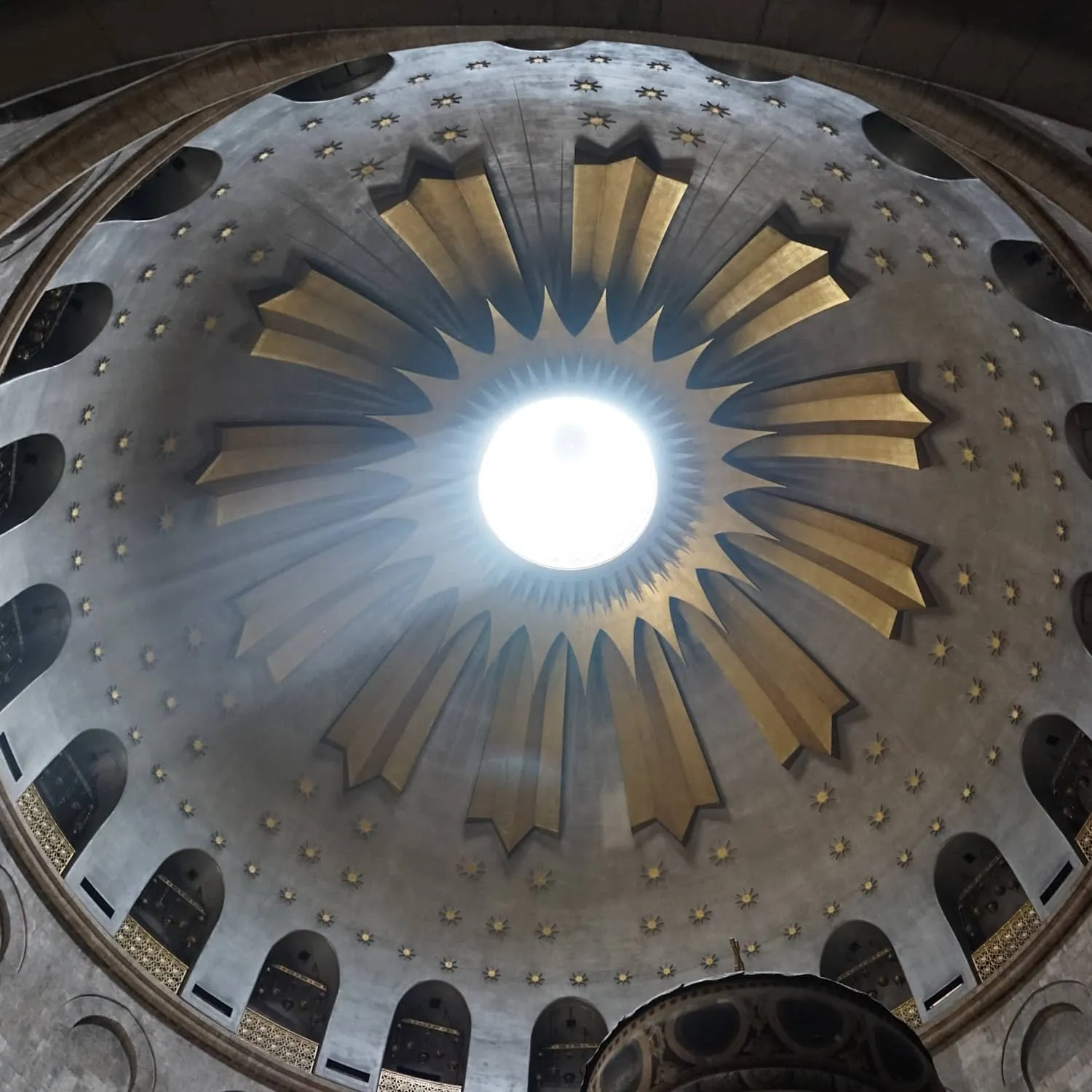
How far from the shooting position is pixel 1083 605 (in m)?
15.3

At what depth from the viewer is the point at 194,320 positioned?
15.9m

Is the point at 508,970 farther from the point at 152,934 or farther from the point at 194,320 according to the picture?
the point at 194,320

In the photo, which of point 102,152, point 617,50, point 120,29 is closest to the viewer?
point 120,29

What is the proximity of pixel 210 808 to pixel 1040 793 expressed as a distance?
11.9 meters

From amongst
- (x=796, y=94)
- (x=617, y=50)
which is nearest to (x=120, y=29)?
(x=617, y=50)

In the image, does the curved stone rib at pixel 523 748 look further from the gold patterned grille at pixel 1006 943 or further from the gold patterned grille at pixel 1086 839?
the gold patterned grille at pixel 1086 839

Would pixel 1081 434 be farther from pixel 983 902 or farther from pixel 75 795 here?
pixel 75 795

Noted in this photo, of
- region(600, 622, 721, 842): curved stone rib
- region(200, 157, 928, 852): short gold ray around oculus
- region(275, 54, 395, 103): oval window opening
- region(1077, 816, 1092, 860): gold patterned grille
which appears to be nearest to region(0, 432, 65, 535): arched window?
region(200, 157, 928, 852): short gold ray around oculus

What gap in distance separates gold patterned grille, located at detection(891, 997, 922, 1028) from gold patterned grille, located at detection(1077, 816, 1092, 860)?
A: 3.05m

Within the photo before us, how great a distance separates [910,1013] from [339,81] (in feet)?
44.9

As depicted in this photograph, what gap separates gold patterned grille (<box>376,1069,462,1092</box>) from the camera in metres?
16.5

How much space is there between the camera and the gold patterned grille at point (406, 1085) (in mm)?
16453

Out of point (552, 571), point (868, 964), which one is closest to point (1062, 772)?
point (868, 964)

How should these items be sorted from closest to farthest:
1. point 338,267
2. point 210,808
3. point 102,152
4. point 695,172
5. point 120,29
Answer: point 120,29
point 102,152
point 695,172
point 338,267
point 210,808
